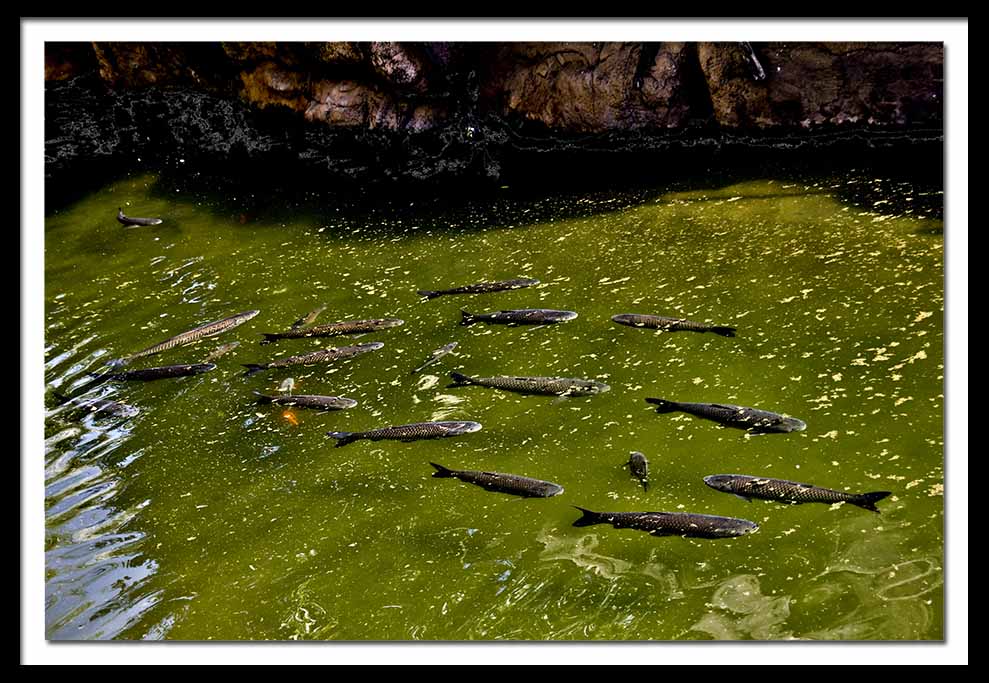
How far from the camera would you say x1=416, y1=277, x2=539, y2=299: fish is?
6602 mm

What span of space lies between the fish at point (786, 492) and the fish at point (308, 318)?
3.37 metres

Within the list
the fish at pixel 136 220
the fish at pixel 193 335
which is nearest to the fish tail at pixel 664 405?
the fish at pixel 193 335

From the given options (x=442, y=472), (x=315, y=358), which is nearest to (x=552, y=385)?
(x=442, y=472)

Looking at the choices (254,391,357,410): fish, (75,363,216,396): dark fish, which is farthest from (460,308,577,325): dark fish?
(75,363,216,396): dark fish

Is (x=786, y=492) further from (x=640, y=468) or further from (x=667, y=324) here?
(x=667, y=324)

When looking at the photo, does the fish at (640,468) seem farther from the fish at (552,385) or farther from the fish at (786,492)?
the fish at (552,385)

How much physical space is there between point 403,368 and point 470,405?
2.28 feet

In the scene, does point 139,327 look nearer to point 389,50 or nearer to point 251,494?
point 251,494

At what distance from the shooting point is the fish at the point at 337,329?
246 inches

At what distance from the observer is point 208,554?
4273 millimetres

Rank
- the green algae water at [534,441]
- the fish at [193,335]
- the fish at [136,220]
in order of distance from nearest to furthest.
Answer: the green algae water at [534,441] < the fish at [193,335] < the fish at [136,220]

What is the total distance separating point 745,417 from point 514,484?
117cm

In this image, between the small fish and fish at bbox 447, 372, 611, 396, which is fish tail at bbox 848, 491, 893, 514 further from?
the small fish
